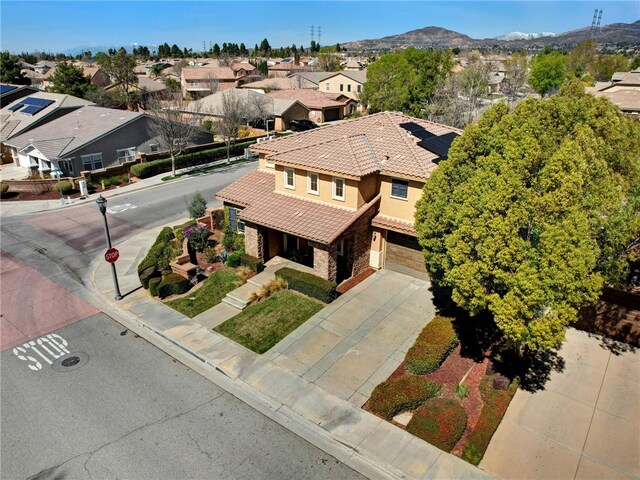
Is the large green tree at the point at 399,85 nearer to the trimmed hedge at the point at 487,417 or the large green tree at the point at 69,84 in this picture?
the large green tree at the point at 69,84

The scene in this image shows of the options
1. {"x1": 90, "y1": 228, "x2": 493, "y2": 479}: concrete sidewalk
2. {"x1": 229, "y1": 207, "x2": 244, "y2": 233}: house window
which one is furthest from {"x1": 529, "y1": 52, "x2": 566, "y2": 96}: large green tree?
{"x1": 90, "y1": 228, "x2": 493, "y2": 479}: concrete sidewalk

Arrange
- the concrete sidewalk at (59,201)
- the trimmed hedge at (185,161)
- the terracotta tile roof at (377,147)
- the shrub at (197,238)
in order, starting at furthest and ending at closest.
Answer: the trimmed hedge at (185,161)
the concrete sidewalk at (59,201)
the shrub at (197,238)
the terracotta tile roof at (377,147)

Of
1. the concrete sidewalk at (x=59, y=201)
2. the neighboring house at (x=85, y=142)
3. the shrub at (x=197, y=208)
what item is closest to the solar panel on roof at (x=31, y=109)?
the neighboring house at (x=85, y=142)

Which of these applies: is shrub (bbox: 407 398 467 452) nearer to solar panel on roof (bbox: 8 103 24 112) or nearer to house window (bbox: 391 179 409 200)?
house window (bbox: 391 179 409 200)

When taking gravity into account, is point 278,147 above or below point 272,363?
above

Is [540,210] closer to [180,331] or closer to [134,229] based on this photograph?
[180,331]

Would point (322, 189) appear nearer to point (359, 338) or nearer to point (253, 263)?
point (253, 263)

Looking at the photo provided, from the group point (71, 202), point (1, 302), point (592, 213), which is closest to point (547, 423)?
point (592, 213)
